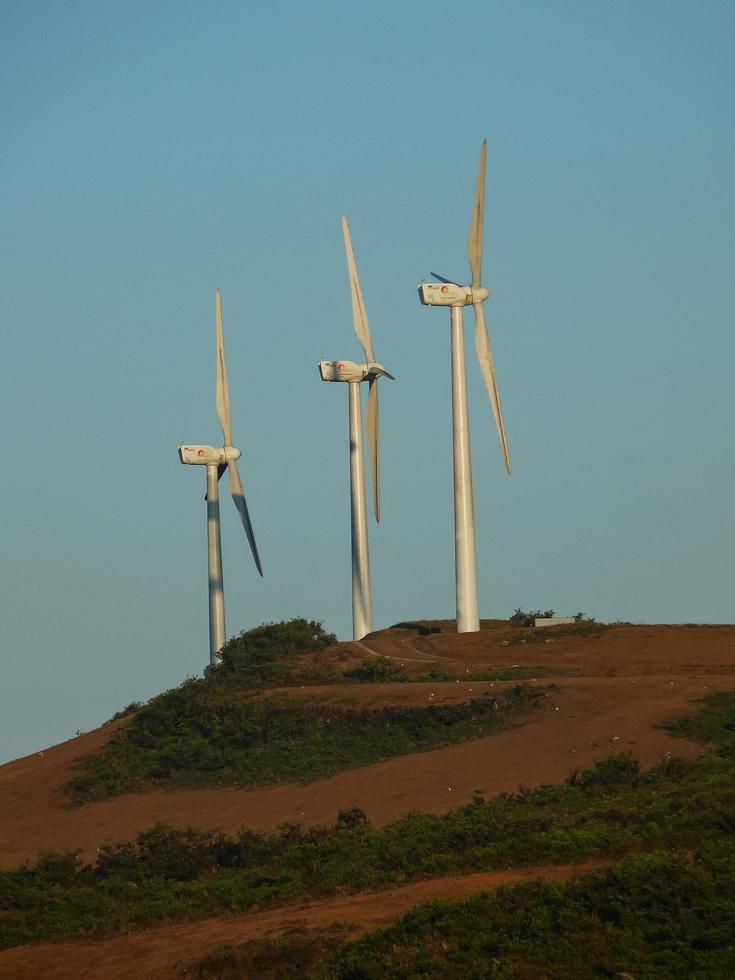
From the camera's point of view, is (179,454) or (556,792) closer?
(556,792)

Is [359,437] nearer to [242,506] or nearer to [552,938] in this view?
[242,506]

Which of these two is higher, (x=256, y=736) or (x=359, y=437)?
(x=359, y=437)

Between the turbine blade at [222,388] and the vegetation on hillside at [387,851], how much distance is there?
36.8 metres

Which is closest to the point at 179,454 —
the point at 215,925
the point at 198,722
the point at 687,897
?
the point at 198,722

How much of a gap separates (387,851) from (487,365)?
3187 centimetres

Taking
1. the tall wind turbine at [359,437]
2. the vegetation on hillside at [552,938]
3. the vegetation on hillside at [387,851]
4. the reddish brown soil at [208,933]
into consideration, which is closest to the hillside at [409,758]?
the reddish brown soil at [208,933]

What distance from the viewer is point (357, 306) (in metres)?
70.9

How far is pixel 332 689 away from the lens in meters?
52.6

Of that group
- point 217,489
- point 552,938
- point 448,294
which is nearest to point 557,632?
point 448,294

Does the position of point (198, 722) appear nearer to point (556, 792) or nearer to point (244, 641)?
point (244, 641)

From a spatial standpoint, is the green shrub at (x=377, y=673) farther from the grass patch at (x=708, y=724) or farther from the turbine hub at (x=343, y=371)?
the turbine hub at (x=343, y=371)

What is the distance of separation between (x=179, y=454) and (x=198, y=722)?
2387 centimetres

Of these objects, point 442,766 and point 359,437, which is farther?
point 359,437

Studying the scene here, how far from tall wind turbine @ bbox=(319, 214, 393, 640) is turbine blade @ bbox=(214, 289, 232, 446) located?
15.0ft
